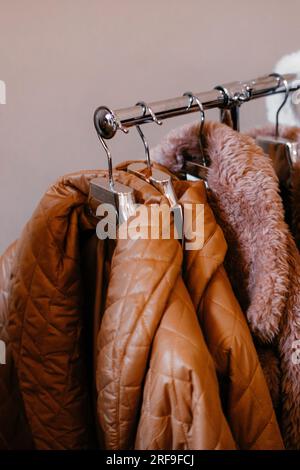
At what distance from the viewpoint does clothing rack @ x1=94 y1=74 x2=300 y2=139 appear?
0.63 m

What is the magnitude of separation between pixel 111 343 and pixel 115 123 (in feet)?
0.83

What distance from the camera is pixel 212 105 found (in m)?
0.73

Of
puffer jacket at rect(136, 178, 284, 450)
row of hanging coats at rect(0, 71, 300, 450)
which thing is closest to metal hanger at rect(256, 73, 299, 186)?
row of hanging coats at rect(0, 71, 300, 450)

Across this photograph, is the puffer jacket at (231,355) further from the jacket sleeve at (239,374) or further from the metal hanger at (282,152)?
the metal hanger at (282,152)

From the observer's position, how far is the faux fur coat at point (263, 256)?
0.62m

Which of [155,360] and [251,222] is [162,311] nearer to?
[155,360]

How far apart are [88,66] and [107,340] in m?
0.50

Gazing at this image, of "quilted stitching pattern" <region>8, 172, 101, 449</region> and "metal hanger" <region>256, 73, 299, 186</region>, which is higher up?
"metal hanger" <region>256, 73, 299, 186</region>

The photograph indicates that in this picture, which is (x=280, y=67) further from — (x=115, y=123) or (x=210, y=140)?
(x=115, y=123)

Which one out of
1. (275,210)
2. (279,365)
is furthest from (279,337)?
(275,210)

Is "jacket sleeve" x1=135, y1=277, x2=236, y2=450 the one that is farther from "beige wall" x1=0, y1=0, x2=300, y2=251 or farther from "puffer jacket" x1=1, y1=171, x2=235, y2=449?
"beige wall" x1=0, y1=0, x2=300, y2=251

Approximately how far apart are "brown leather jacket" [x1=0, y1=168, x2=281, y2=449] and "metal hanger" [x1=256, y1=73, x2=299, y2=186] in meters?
0.24

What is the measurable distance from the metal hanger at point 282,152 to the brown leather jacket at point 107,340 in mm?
244

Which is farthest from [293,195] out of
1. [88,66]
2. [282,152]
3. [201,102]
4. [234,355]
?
[88,66]
